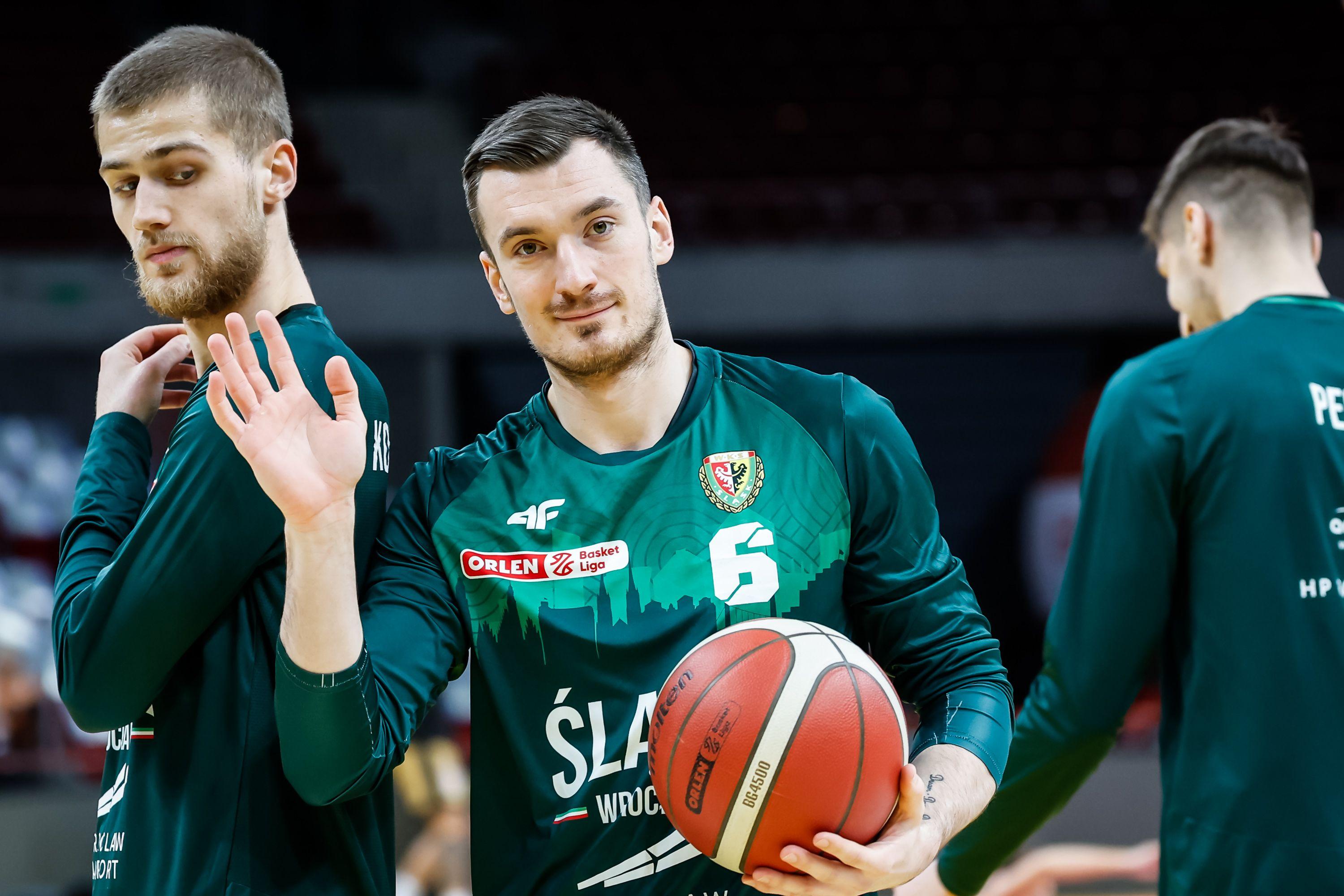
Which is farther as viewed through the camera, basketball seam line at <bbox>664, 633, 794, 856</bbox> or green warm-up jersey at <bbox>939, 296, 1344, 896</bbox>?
green warm-up jersey at <bbox>939, 296, 1344, 896</bbox>

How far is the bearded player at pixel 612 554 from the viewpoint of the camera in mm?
2367

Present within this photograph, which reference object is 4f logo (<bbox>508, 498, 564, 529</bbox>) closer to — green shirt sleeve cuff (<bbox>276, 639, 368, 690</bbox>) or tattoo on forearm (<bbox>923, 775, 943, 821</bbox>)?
green shirt sleeve cuff (<bbox>276, 639, 368, 690</bbox>)

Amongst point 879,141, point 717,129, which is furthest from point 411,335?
point 879,141

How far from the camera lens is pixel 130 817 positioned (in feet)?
7.43

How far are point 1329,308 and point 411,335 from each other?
857 cm

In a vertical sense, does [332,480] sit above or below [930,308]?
below

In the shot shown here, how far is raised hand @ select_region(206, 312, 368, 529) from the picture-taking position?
204 cm

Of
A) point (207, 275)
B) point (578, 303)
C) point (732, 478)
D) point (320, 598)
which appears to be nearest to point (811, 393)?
point (732, 478)

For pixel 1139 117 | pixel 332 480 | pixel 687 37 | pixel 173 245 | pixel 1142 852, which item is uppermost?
pixel 687 37

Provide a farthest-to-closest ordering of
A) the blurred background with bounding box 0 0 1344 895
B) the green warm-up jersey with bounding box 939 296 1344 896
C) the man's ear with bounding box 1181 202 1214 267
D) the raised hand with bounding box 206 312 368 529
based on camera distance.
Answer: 1. the blurred background with bounding box 0 0 1344 895
2. the man's ear with bounding box 1181 202 1214 267
3. the green warm-up jersey with bounding box 939 296 1344 896
4. the raised hand with bounding box 206 312 368 529

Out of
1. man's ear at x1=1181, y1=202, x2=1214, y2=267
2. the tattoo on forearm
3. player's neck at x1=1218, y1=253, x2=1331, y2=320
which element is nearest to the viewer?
the tattoo on forearm

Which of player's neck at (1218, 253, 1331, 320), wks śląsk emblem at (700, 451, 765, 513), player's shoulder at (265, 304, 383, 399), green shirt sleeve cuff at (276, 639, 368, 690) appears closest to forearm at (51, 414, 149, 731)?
green shirt sleeve cuff at (276, 639, 368, 690)

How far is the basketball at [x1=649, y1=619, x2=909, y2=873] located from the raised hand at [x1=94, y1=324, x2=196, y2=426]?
3.95 ft

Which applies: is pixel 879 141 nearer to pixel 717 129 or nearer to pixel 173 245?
pixel 717 129
